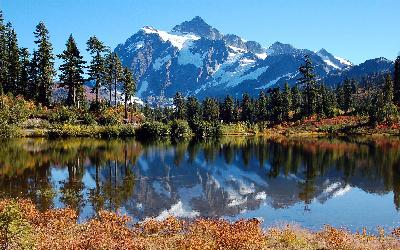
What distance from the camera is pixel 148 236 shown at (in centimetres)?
2198

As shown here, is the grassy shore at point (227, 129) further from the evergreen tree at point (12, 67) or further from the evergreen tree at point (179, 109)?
the evergreen tree at point (179, 109)

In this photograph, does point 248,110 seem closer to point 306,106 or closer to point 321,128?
point 306,106

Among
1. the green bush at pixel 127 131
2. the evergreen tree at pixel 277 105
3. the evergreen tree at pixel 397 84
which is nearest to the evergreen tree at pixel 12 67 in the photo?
the green bush at pixel 127 131

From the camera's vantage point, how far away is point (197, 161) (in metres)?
60.2

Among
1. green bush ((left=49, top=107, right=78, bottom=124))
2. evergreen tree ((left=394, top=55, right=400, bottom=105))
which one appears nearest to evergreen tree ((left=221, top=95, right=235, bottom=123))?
evergreen tree ((left=394, top=55, right=400, bottom=105))

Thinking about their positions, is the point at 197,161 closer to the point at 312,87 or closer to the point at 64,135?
the point at 64,135

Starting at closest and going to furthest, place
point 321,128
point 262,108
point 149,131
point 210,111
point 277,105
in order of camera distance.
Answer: point 149,131 → point 321,128 → point 277,105 → point 262,108 → point 210,111

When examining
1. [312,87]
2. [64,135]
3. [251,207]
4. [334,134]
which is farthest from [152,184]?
[312,87]

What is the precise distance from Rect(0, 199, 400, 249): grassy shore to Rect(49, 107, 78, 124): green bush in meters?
74.3

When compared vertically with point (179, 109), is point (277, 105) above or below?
above

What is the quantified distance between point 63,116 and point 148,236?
7956 centimetres

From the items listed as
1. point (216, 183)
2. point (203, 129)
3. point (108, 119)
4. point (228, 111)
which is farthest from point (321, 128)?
point (216, 183)

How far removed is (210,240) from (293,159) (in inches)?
1712

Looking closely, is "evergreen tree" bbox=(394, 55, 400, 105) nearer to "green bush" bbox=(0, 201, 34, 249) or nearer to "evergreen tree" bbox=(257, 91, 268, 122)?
"evergreen tree" bbox=(257, 91, 268, 122)
